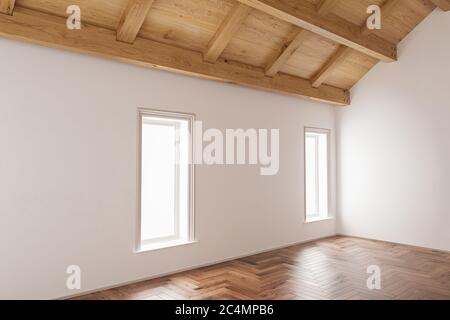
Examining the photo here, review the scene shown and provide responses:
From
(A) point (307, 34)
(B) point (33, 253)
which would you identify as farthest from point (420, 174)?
(B) point (33, 253)

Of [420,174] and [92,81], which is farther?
[420,174]

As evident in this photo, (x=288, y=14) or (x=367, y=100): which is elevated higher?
(x=288, y=14)

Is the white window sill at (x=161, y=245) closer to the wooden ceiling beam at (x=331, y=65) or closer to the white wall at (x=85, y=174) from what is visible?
the white wall at (x=85, y=174)

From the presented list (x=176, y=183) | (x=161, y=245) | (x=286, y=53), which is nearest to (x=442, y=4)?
(x=286, y=53)

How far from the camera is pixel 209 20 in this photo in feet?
11.9

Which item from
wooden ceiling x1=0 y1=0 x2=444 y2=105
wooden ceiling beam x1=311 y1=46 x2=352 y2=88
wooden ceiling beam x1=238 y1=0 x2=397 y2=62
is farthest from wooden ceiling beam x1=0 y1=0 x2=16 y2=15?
wooden ceiling beam x1=311 y1=46 x2=352 y2=88

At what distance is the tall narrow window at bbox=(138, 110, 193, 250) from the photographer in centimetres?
385

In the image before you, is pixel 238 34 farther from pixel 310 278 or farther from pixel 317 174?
pixel 317 174

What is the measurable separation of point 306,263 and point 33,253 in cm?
299

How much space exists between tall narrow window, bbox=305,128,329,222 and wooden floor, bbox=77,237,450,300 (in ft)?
3.85

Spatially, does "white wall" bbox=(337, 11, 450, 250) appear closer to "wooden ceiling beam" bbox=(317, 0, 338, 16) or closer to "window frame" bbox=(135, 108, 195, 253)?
"wooden ceiling beam" bbox=(317, 0, 338, 16)

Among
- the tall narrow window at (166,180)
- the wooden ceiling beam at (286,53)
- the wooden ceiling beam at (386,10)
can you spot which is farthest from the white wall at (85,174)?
the wooden ceiling beam at (386,10)
